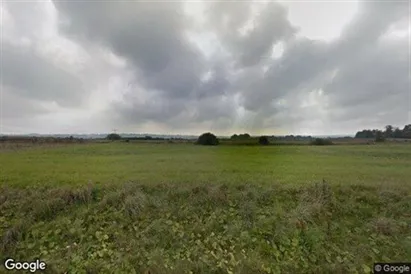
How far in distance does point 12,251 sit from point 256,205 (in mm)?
6947

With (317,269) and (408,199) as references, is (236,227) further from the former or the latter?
(408,199)

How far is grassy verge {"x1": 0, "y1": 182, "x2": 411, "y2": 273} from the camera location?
6.12m

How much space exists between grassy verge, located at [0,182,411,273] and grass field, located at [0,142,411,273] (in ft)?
0.09

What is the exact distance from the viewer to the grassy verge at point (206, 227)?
612cm

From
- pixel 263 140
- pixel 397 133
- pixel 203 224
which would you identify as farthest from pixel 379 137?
pixel 203 224

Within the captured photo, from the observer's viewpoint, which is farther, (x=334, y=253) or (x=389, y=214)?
(x=389, y=214)

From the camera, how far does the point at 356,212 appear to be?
25.9 ft

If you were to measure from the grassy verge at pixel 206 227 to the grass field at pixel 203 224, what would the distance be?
0.03m

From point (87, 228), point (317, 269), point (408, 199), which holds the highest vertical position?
point (408, 199)

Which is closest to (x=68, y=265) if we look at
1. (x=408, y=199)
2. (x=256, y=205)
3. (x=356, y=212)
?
(x=256, y=205)

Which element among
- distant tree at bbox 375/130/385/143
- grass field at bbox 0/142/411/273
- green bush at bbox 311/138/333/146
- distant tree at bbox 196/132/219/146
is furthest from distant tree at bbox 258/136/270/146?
distant tree at bbox 375/130/385/143

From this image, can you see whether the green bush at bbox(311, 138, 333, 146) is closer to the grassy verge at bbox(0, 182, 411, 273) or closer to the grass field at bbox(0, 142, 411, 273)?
the grass field at bbox(0, 142, 411, 273)

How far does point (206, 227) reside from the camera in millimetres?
7055

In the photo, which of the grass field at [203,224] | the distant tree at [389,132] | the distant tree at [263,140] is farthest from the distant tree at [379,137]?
the grass field at [203,224]
